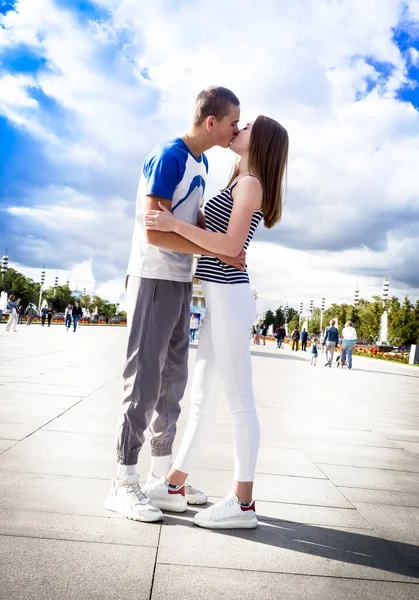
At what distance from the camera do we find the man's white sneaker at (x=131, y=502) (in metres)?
2.82

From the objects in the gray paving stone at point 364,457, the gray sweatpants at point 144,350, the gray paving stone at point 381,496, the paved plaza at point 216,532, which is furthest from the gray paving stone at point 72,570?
the gray paving stone at point 364,457

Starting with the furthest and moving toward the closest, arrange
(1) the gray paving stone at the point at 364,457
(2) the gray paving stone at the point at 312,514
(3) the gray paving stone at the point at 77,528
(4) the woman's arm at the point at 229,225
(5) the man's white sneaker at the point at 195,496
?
(1) the gray paving stone at the point at 364,457 < (5) the man's white sneaker at the point at 195,496 < (2) the gray paving stone at the point at 312,514 < (4) the woman's arm at the point at 229,225 < (3) the gray paving stone at the point at 77,528

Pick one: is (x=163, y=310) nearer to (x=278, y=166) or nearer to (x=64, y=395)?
(x=278, y=166)

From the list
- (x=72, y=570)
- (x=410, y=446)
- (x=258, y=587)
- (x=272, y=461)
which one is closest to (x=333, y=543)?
(x=258, y=587)

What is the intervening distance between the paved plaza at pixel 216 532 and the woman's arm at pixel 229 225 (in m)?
1.27

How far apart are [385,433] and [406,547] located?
3714mm

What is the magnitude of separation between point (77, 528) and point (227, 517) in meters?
0.67

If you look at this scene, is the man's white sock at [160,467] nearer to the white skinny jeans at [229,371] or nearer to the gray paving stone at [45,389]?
the white skinny jeans at [229,371]

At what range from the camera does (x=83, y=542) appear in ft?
8.04

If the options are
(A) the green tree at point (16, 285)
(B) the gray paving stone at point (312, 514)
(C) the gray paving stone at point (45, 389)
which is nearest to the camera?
(B) the gray paving stone at point (312, 514)

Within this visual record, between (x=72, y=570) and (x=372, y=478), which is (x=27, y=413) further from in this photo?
(x=72, y=570)

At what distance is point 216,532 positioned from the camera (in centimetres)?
278

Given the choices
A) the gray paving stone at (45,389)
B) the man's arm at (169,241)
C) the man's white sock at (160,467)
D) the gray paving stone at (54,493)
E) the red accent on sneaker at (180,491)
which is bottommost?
the gray paving stone at (45,389)

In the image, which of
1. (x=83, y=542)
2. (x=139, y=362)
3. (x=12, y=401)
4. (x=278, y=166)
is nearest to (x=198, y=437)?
(x=139, y=362)
